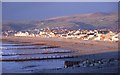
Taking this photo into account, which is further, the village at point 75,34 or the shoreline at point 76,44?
the shoreline at point 76,44

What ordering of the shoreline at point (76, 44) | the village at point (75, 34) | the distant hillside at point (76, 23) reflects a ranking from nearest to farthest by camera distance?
the distant hillside at point (76, 23)
the village at point (75, 34)
the shoreline at point (76, 44)

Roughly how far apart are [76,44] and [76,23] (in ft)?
1.98

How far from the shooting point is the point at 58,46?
9.62 metres

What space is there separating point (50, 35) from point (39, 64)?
2.45 ft

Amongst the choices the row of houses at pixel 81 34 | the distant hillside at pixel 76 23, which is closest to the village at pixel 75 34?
the row of houses at pixel 81 34

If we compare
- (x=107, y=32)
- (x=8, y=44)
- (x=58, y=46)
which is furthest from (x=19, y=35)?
(x=107, y=32)

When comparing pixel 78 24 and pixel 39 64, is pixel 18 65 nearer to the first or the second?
pixel 39 64

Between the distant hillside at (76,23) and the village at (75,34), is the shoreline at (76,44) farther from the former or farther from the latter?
the distant hillside at (76,23)

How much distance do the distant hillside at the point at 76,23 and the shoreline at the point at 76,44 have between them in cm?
30

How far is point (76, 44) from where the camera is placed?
9836 millimetres

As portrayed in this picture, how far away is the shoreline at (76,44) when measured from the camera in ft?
31.3

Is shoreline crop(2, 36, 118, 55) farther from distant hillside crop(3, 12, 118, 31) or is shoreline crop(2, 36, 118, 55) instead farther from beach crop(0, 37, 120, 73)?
distant hillside crop(3, 12, 118, 31)

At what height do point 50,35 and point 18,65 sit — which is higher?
point 50,35

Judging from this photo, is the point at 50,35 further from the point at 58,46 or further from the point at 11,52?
the point at 11,52
